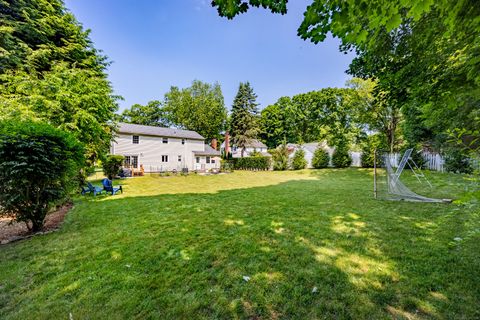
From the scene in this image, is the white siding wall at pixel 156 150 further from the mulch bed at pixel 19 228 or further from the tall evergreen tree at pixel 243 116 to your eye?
the mulch bed at pixel 19 228

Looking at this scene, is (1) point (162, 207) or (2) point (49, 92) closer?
(1) point (162, 207)

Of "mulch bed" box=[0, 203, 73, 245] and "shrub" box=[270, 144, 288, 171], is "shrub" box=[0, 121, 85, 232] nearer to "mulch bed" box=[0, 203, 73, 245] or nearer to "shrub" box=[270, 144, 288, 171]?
"mulch bed" box=[0, 203, 73, 245]

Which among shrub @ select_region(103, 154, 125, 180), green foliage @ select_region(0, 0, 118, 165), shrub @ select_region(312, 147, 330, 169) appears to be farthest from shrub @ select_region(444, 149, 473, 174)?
shrub @ select_region(103, 154, 125, 180)

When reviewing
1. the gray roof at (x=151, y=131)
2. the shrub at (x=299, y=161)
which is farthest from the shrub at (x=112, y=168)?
the shrub at (x=299, y=161)

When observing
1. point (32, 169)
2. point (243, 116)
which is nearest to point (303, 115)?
point (243, 116)

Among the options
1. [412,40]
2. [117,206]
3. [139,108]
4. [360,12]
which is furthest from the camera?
[139,108]

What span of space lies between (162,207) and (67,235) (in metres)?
2.64

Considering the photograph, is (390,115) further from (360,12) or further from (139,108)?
(139,108)

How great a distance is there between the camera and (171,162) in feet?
79.2

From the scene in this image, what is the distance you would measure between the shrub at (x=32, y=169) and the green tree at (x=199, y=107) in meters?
30.5

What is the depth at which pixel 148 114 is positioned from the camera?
39.4m

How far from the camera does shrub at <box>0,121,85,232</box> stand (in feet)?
13.3

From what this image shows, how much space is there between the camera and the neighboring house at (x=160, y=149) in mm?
20719

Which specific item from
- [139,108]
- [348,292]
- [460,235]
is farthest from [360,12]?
[139,108]
